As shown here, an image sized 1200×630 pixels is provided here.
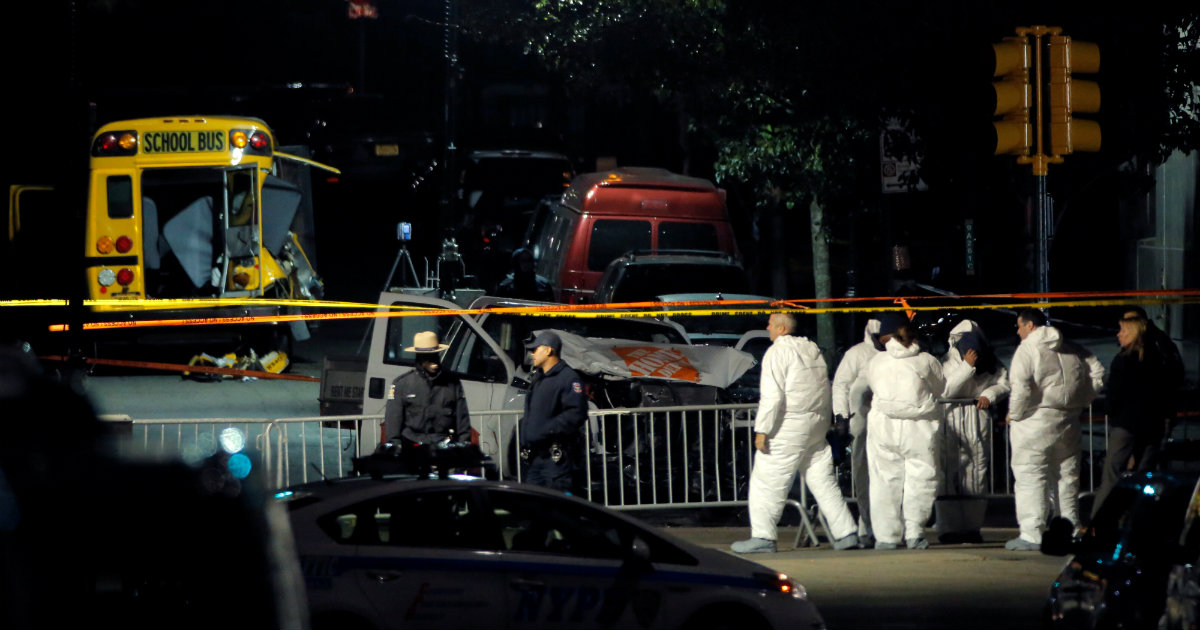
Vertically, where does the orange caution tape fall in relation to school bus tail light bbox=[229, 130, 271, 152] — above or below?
below

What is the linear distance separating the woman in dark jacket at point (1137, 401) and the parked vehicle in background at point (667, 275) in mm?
6831

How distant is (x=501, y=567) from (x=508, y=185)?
22.9 meters

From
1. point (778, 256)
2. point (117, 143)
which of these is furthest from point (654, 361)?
point (778, 256)

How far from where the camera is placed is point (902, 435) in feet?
34.9

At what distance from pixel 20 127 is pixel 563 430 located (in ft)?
48.8

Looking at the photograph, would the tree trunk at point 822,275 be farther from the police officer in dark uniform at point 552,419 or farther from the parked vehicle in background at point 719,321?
the police officer in dark uniform at point 552,419

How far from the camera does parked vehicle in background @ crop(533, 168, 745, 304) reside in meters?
19.4

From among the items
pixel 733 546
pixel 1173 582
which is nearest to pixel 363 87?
pixel 733 546

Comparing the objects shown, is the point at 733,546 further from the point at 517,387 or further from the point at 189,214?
the point at 189,214

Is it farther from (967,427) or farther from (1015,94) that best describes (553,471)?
(1015,94)

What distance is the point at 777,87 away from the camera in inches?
673

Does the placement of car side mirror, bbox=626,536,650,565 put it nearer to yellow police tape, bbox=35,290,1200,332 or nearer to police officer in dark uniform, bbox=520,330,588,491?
police officer in dark uniform, bbox=520,330,588,491

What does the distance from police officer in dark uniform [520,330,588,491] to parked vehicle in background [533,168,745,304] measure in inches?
347

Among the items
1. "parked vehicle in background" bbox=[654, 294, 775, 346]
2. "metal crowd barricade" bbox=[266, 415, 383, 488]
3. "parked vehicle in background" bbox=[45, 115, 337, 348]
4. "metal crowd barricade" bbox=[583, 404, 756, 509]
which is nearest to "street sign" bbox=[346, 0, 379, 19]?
"parked vehicle in background" bbox=[45, 115, 337, 348]
